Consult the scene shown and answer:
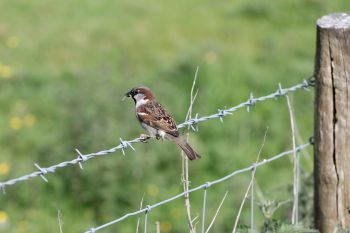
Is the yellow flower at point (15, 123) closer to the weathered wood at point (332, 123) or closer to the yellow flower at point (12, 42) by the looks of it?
the yellow flower at point (12, 42)

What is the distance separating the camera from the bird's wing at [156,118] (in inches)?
195

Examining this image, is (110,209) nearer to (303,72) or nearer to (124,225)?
(124,225)

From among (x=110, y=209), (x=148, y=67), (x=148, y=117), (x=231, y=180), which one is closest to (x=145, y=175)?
(x=110, y=209)

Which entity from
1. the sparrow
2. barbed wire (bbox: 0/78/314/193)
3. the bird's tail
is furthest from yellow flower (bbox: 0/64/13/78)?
barbed wire (bbox: 0/78/314/193)

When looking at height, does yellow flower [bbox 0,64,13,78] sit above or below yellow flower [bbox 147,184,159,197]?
→ above

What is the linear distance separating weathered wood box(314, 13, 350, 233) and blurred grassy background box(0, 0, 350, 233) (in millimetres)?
542

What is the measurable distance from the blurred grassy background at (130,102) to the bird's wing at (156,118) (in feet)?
2.52

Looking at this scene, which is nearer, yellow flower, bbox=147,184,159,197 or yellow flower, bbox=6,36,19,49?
yellow flower, bbox=147,184,159,197

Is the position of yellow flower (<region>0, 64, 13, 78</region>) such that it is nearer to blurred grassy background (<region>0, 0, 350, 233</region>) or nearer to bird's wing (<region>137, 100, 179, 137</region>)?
blurred grassy background (<region>0, 0, 350, 233</region>)

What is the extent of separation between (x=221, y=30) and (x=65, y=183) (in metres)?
4.78

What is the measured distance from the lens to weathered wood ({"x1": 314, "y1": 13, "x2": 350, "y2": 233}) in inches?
151

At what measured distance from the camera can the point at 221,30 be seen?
11.1 m

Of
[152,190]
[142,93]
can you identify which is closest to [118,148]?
[142,93]

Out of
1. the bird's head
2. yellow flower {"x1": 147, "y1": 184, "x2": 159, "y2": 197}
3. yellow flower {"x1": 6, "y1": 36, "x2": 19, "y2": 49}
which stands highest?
yellow flower {"x1": 6, "y1": 36, "x2": 19, "y2": 49}
